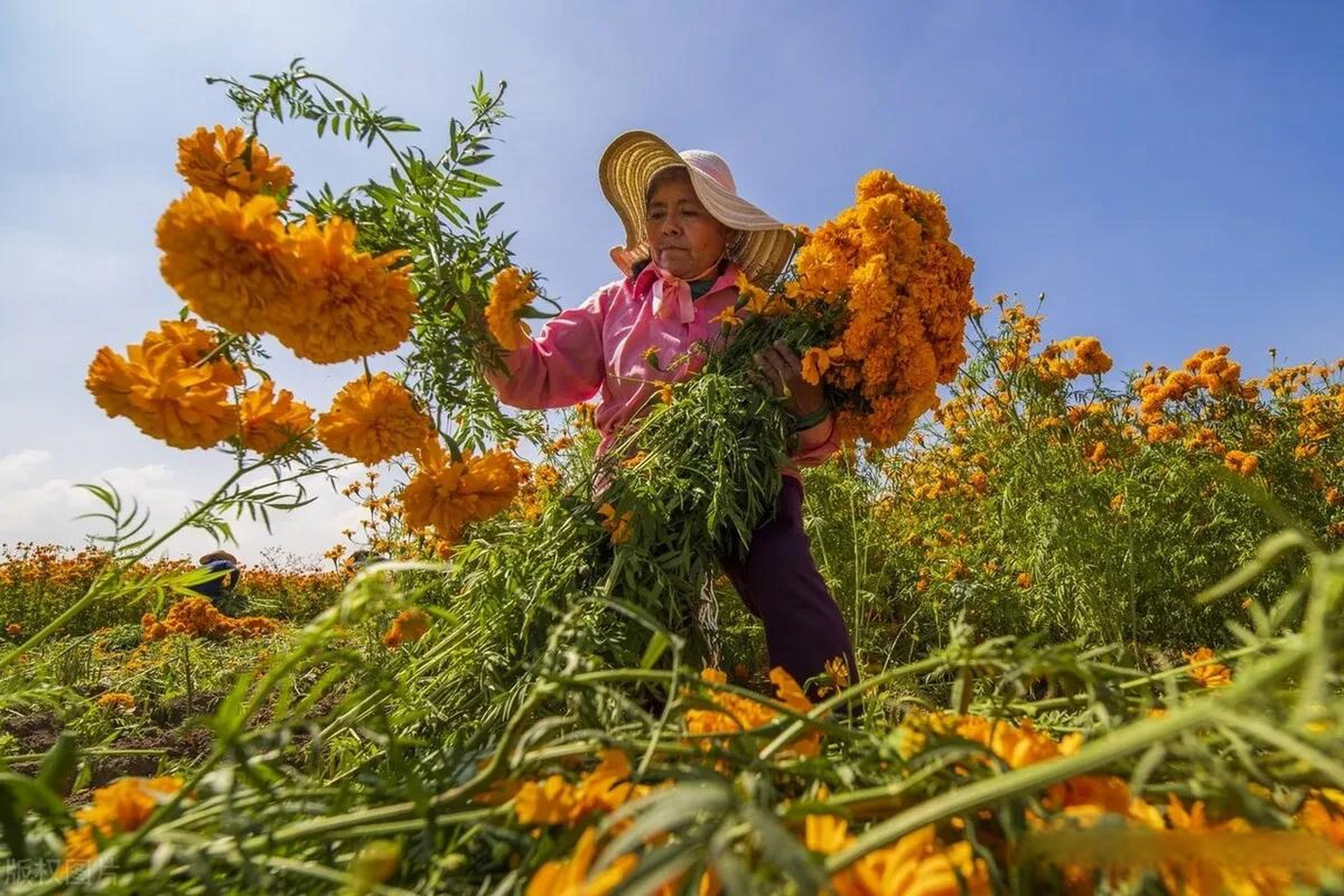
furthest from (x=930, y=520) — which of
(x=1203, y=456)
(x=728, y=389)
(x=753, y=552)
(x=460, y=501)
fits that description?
(x=460, y=501)

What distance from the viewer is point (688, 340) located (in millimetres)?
2408

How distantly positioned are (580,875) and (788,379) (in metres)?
1.65

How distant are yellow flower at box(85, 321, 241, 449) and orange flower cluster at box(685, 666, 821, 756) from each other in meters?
0.90

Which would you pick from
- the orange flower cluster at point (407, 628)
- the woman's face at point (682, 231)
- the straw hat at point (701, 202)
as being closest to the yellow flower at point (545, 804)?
the orange flower cluster at point (407, 628)

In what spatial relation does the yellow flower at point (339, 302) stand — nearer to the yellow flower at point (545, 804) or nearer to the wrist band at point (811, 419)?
the yellow flower at point (545, 804)

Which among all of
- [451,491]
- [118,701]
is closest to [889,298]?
[451,491]

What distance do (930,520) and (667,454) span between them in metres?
2.86

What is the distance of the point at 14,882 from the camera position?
0.42m

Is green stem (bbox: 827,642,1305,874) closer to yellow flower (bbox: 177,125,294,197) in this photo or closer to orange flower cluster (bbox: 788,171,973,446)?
yellow flower (bbox: 177,125,294,197)

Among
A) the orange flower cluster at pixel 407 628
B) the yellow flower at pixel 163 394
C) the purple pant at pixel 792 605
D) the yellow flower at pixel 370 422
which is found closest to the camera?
the yellow flower at pixel 163 394

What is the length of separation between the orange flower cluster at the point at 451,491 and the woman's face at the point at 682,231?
52.9 inches

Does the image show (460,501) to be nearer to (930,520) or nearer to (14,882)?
(14,882)

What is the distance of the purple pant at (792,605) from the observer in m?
2.02

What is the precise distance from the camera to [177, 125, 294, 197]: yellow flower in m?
1.23
